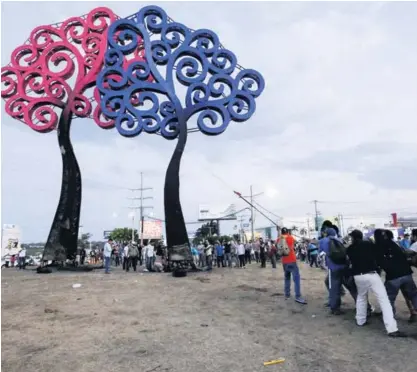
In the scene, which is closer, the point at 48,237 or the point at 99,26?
the point at 48,237

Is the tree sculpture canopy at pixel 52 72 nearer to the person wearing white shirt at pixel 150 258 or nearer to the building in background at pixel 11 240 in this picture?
the person wearing white shirt at pixel 150 258

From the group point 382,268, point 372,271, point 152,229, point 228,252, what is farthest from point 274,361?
point 152,229

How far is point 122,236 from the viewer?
74188 mm

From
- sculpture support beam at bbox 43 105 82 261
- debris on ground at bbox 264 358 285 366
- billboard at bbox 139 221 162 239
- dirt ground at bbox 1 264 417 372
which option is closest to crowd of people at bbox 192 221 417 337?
dirt ground at bbox 1 264 417 372

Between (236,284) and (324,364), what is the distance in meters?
7.49

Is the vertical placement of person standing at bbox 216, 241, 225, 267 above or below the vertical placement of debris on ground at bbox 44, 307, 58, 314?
above

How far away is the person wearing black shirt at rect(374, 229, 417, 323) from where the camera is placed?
21.7 feet

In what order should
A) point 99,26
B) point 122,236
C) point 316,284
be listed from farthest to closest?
point 122,236
point 99,26
point 316,284

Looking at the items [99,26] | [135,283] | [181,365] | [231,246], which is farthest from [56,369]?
[99,26]

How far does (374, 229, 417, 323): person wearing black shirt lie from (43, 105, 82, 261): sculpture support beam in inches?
566

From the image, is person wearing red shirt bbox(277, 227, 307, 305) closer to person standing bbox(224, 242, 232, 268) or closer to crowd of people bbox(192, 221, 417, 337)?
crowd of people bbox(192, 221, 417, 337)

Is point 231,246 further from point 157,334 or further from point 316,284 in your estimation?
point 157,334

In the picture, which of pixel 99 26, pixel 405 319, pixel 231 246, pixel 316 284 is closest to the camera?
pixel 405 319

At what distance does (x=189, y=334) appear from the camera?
21.5 feet
